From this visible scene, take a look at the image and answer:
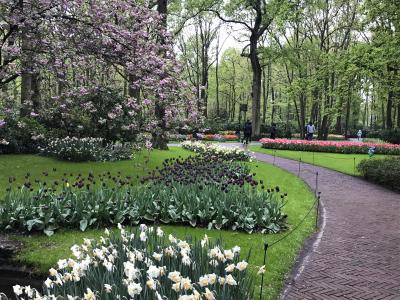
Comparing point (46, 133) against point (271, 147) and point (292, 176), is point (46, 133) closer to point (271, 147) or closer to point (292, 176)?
point (292, 176)

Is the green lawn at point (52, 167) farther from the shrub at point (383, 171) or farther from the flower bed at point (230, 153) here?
the shrub at point (383, 171)

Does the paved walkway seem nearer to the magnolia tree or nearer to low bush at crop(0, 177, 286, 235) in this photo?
low bush at crop(0, 177, 286, 235)

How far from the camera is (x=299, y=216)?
9477mm

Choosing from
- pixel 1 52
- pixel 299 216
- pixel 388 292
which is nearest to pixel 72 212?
pixel 1 52

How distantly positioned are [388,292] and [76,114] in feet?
49.9

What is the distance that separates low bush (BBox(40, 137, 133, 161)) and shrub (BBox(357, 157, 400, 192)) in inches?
385

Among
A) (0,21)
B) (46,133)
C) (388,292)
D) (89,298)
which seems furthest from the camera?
(46,133)

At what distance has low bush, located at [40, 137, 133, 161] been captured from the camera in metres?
15.9

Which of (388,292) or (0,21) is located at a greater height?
(0,21)

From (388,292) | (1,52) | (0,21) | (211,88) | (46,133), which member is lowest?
(388,292)

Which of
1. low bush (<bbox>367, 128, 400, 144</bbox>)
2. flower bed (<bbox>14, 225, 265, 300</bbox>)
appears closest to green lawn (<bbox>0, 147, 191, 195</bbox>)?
flower bed (<bbox>14, 225, 265, 300</bbox>)

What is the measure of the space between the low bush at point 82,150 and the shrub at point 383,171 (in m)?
9.79

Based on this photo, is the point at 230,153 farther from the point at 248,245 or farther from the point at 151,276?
the point at 151,276

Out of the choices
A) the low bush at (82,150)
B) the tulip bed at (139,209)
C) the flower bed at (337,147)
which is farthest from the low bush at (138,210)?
the flower bed at (337,147)
